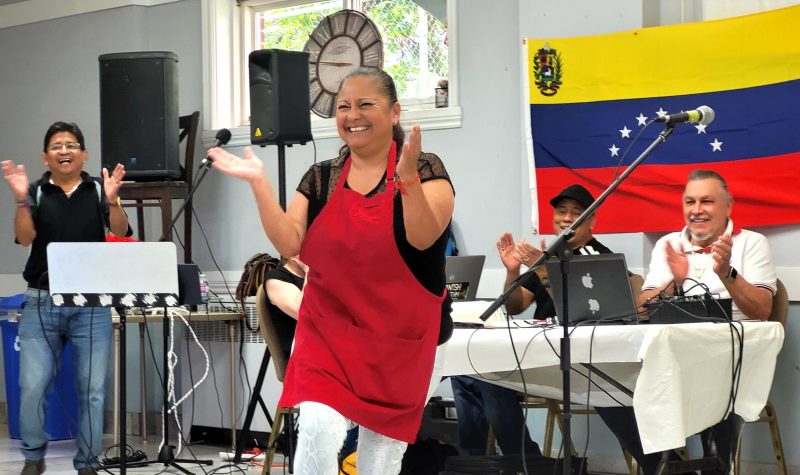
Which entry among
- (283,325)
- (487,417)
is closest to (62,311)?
(283,325)

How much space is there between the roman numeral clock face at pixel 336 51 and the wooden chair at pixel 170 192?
78 centimetres

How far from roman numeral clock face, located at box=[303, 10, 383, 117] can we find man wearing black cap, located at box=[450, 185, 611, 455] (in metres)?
1.98

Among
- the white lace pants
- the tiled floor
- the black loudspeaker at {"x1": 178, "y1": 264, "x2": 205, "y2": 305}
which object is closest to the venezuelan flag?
the black loudspeaker at {"x1": 178, "y1": 264, "x2": 205, "y2": 305}

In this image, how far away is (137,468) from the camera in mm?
5555

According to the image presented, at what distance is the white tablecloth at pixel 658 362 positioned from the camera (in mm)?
3209

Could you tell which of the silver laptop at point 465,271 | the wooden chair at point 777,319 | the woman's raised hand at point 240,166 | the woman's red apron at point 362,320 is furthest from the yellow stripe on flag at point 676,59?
the woman's raised hand at point 240,166

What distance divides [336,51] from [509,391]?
→ 275 centimetres

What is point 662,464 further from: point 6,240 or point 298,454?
point 6,240

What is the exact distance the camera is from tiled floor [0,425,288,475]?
5.39 m

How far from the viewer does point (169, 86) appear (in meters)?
6.10

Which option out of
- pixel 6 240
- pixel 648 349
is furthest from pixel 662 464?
pixel 6 240

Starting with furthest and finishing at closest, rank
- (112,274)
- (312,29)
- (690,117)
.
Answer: (312,29) → (112,274) → (690,117)

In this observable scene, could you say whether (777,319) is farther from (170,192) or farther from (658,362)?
(170,192)

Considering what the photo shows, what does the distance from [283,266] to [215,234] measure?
250 centimetres
